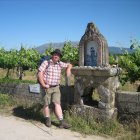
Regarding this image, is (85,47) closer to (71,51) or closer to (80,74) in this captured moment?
(80,74)

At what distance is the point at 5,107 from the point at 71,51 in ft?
24.6

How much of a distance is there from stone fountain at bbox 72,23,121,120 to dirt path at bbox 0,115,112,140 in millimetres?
1034

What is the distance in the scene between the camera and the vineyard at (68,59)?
921 cm

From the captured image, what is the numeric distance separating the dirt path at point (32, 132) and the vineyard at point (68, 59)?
3.01 m

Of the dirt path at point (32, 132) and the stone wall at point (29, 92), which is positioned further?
the stone wall at point (29, 92)

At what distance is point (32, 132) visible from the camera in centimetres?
734

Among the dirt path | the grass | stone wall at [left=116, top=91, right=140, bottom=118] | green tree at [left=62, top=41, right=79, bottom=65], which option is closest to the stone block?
stone wall at [left=116, top=91, right=140, bottom=118]

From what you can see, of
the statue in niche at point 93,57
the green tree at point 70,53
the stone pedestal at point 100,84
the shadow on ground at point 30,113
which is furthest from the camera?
the green tree at point 70,53

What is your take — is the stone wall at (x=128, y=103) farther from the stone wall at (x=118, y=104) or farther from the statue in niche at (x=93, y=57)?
the statue in niche at (x=93, y=57)

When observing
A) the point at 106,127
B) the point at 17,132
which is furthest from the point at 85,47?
the point at 17,132

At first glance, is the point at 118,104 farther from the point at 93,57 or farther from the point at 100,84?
the point at 93,57

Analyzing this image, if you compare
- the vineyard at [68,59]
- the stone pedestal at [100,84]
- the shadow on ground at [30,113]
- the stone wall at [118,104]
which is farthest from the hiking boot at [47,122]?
the vineyard at [68,59]

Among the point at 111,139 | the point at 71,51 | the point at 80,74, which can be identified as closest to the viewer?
the point at 111,139

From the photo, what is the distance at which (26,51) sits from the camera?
2139 centimetres
